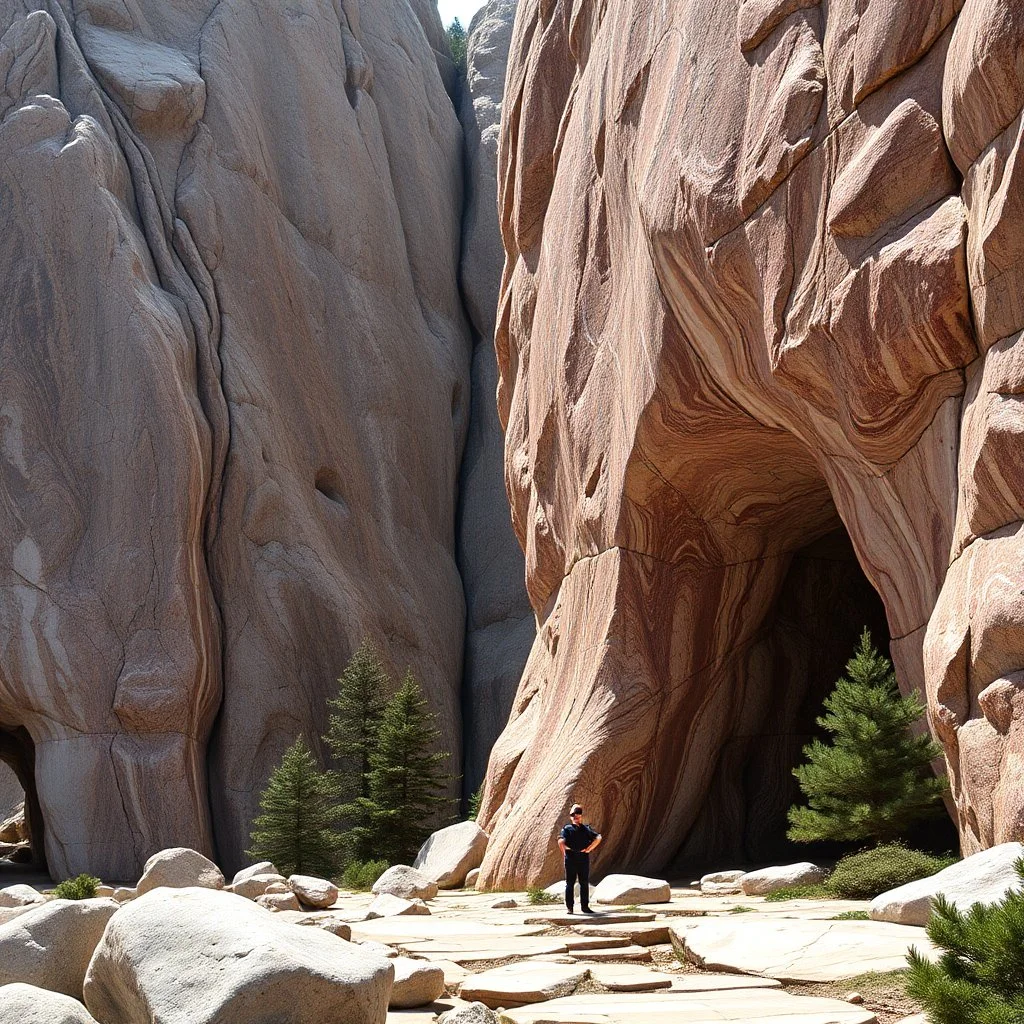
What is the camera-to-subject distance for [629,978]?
296 inches

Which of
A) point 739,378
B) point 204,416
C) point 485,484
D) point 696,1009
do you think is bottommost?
point 696,1009

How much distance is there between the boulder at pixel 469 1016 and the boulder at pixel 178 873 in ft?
28.7

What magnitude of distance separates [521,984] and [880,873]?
16.8 ft

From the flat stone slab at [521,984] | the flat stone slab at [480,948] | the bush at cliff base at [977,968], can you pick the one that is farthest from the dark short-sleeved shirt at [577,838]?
the bush at cliff base at [977,968]

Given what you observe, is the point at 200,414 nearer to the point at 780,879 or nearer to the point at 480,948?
the point at 780,879

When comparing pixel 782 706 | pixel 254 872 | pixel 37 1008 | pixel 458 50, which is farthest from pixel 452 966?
pixel 458 50

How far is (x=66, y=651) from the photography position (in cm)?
2803

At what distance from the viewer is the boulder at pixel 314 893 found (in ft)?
44.9

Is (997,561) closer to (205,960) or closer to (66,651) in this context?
(205,960)

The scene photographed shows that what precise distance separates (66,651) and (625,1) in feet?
60.0

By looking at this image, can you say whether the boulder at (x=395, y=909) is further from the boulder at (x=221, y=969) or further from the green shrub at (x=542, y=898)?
the boulder at (x=221, y=969)

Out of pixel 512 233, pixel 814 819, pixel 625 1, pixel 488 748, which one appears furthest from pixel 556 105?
pixel 488 748

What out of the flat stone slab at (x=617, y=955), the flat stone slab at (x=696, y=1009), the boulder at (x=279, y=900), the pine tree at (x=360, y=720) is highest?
the pine tree at (x=360, y=720)

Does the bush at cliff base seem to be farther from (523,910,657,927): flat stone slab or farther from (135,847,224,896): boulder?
(135,847,224,896): boulder
